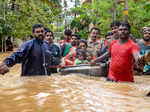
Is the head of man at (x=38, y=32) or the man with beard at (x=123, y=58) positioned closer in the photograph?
the man with beard at (x=123, y=58)

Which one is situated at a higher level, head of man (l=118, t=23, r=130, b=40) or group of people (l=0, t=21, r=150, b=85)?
head of man (l=118, t=23, r=130, b=40)

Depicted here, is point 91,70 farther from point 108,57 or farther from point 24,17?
point 24,17

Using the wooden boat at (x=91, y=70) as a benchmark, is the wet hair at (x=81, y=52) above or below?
above

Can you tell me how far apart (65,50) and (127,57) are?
3.13 meters

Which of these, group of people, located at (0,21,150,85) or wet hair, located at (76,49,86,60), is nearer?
group of people, located at (0,21,150,85)

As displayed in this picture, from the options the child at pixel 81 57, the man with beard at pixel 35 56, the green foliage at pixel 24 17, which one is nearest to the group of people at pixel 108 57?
the man with beard at pixel 35 56

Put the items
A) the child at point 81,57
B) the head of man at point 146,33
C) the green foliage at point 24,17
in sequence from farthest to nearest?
the green foliage at point 24,17 → the child at point 81,57 → the head of man at point 146,33

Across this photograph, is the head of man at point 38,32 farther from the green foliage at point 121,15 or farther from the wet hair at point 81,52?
the green foliage at point 121,15

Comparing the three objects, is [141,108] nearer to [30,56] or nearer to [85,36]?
[30,56]

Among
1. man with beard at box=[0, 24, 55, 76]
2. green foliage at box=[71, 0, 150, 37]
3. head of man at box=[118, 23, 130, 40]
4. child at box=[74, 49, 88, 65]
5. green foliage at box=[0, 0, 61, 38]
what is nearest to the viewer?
head of man at box=[118, 23, 130, 40]

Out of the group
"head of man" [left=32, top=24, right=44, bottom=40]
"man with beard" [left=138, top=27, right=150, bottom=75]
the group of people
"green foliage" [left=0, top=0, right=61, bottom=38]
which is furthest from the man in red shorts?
"green foliage" [left=0, top=0, right=61, bottom=38]

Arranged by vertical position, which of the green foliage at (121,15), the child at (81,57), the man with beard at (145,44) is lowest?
the child at (81,57)

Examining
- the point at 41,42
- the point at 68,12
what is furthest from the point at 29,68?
the point at 68,12

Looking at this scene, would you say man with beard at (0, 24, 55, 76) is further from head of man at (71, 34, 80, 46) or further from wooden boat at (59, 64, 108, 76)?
head of man at (71, 34, 80, 46)
